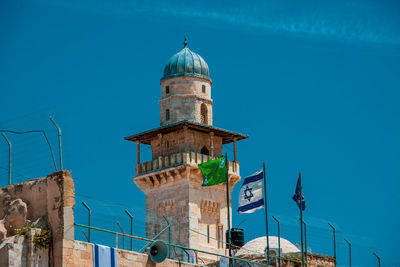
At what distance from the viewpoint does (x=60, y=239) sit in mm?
43031

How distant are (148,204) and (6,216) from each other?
37.2 meters

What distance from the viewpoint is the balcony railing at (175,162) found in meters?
79.4

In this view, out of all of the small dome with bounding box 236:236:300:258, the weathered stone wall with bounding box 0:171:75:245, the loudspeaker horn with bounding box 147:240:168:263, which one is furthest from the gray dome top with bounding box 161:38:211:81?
the weathered stone wall with bounding box 0:171:75:245

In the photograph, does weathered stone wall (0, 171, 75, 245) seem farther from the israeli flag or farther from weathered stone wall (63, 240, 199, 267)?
the israeli flag

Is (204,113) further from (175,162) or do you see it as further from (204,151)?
(175,162)

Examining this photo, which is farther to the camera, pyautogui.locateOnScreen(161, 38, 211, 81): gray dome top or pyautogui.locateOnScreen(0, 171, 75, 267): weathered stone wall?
pyautogui.locateOnScreen(161, 38, 211, 81): gray dome top

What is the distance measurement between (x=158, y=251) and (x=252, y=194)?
1685 cm

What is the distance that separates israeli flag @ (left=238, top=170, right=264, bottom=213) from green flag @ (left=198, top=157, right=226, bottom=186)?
9.56 meters

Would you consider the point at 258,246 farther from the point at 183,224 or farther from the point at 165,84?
the point at 165,84

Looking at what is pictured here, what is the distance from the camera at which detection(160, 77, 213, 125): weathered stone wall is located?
3216 inches

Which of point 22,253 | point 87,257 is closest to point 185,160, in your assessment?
point 87,257

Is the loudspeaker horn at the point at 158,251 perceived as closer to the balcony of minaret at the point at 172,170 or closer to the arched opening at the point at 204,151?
the balcony of minaret at the point at 172,170

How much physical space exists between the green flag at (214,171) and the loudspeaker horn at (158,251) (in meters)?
26.4

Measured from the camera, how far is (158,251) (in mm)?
48062
